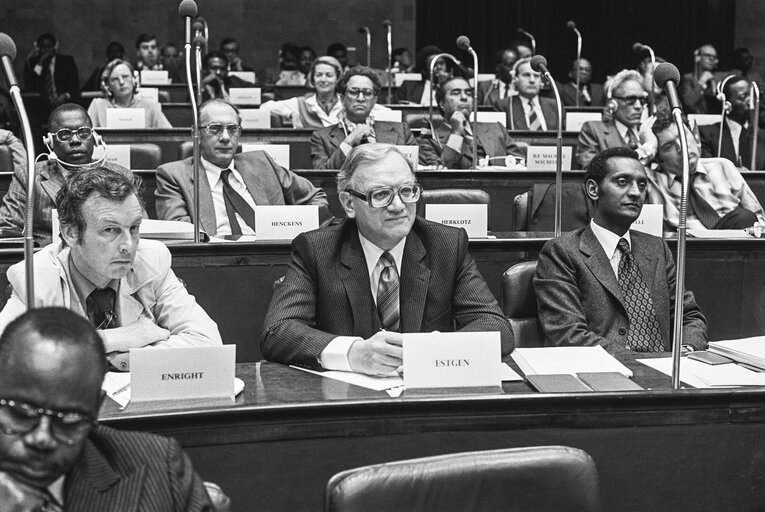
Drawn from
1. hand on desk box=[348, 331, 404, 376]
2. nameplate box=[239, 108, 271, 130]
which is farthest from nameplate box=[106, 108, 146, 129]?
hand on desk box=[348, 331, 404, 376]

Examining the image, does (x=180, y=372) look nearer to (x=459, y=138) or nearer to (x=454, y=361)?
(x=454, y=361)

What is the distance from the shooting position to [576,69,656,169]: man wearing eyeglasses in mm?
6484

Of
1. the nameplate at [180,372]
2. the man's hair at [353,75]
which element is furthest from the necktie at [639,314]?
the man's hair at [353,75]

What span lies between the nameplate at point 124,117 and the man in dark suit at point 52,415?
5.75 meters

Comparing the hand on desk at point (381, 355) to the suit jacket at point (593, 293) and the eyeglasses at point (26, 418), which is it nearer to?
the suit jacket at point (593, 293)

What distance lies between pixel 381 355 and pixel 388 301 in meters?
0.48

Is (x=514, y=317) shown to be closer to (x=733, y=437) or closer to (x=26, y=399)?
(x=733, y=437)

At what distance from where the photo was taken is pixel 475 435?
2154 mm

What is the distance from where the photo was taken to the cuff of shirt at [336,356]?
8.01 feet

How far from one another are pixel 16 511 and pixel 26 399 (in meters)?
0.14

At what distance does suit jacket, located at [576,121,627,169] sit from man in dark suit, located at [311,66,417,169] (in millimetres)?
1084

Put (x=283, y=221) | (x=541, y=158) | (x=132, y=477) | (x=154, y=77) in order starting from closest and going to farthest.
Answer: (x=132, y=477) → (x=283, y=221) → (x=541, y=158) → (x=154, y=77)

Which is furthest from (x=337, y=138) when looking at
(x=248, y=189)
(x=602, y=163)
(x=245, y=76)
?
(x=245, y=76)

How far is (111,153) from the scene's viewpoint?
213 inches
